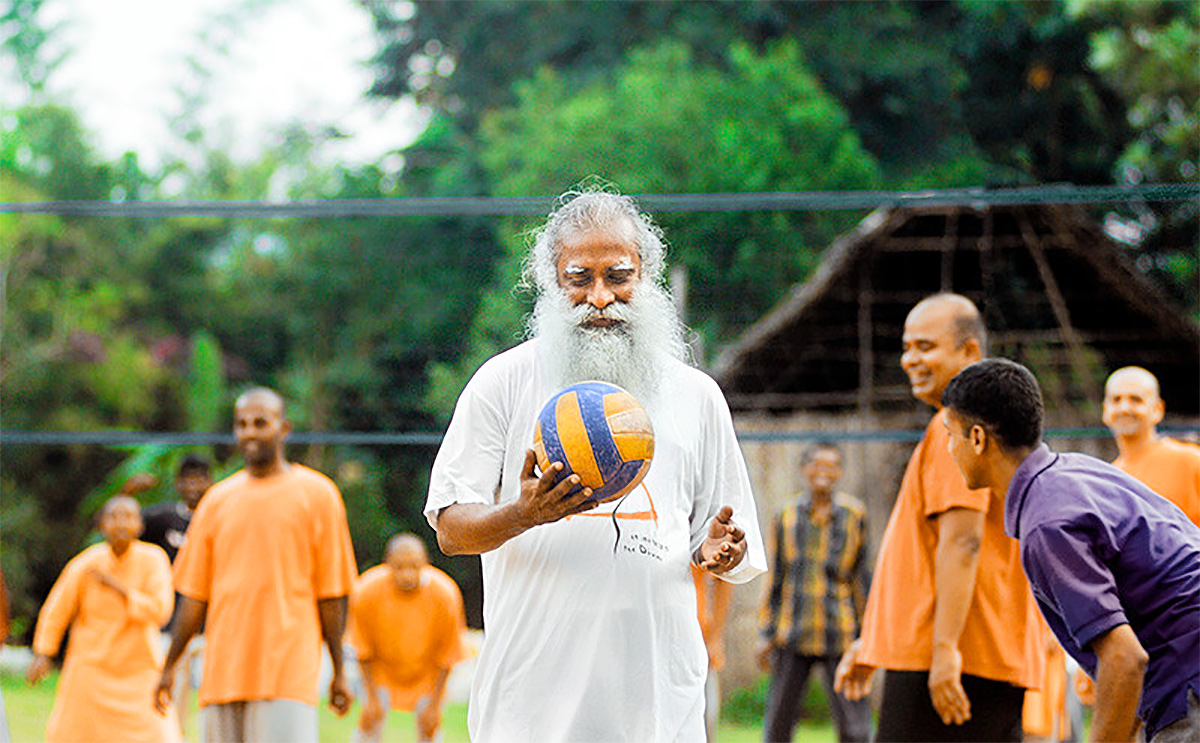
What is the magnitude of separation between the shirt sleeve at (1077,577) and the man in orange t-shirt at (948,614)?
131 cm

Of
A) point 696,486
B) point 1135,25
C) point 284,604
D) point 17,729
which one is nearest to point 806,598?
point 284,604

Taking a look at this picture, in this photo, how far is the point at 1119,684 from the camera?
10.8 ft

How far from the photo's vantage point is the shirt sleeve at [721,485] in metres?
3.75

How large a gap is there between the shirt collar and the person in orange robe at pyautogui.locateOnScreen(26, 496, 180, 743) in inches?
197

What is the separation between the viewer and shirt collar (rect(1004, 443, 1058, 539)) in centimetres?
370

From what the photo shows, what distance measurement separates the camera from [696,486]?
12.4 feet

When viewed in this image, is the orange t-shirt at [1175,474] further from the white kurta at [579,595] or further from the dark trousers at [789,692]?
the white kurta at [579,595]

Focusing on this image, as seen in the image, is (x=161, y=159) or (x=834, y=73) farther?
(x=161, y=159)

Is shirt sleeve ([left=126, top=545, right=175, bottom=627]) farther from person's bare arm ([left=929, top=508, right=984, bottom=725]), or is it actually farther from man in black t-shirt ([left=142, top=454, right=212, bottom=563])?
person's bare arm ([left=929, top=508, right=984, bottom=725])

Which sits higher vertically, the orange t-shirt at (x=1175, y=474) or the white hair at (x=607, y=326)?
the white hair at (x=607, y=326)

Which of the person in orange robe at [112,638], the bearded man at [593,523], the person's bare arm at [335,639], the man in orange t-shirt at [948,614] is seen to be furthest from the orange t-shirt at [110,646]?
the bearded man at [593,523]

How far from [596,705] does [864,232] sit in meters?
9.47

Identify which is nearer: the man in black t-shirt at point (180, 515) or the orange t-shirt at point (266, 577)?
the orange t-shirt at point (266, 577)

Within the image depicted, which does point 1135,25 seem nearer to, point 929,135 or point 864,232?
point 864,232
